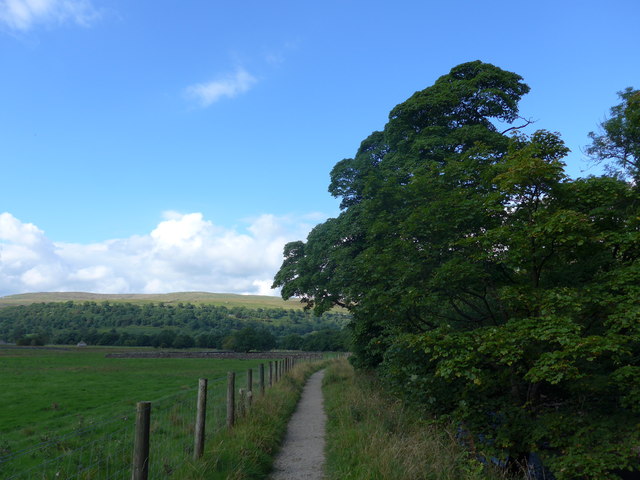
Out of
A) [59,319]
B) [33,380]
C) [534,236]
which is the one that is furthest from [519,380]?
[59,319]

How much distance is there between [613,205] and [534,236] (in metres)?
2.67

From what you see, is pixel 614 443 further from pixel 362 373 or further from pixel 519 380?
pixel 362 373

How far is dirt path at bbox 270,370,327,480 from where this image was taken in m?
7.28

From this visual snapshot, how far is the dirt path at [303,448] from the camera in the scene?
7.28 metres

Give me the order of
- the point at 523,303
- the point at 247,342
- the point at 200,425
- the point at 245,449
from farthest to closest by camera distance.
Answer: the point at 247,342
the point at 523,303
the point at 245,449
the point at 200,425

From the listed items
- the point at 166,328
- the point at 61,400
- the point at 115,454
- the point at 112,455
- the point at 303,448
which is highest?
the point at 115,454

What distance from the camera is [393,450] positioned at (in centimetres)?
661

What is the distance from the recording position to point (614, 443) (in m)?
6.88

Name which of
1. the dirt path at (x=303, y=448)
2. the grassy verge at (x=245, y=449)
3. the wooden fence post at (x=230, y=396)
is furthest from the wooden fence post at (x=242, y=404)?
the dirt path at (x=303, y=448)

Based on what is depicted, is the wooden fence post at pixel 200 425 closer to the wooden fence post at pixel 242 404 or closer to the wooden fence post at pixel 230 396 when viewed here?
the wooden fence post at pixel 230 396

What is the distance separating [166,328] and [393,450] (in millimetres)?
142681

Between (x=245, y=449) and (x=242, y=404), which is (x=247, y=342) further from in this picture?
(x=245, y=449)

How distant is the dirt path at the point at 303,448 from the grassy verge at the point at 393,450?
0.80 feet

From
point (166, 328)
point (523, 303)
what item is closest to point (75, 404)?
point (523, 303)
